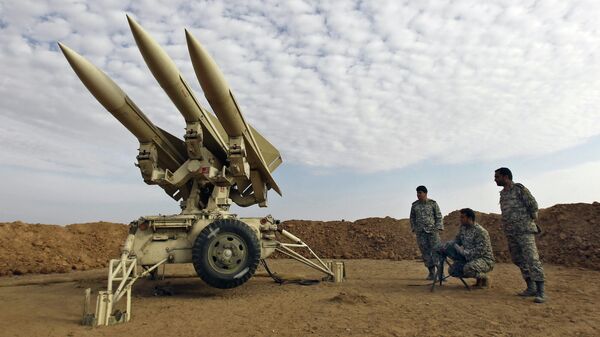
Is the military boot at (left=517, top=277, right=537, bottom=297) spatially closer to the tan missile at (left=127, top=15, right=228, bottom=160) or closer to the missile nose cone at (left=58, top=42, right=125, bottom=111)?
the tan missile at (left=127, top=15, right=228, bottom=160)

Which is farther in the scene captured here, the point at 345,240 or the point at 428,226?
the point at 345,240

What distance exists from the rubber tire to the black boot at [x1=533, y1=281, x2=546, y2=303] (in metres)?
3.98

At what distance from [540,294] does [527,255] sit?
544 mm

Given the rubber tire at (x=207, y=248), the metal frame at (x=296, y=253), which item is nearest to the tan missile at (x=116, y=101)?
the rubber tire at (x=207, y=248)

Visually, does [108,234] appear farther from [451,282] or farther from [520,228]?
[520,228]

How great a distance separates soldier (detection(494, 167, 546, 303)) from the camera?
5445 mm

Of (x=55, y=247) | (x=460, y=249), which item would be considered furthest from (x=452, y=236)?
(x=55, y=247)

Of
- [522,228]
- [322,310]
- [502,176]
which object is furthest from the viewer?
[502,176]

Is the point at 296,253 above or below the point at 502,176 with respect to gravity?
below

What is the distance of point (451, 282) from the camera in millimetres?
7121

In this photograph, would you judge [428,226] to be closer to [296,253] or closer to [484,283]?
[484,283]

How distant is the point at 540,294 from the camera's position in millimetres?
5297

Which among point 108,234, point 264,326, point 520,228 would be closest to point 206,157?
point 264,326

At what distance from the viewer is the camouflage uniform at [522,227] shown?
5.50 m
